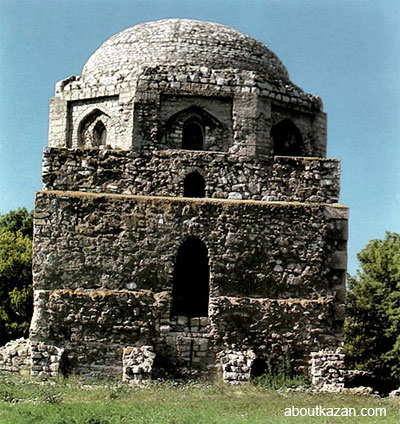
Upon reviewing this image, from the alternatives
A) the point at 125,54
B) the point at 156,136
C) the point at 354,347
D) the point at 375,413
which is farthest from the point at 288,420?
the point at 354,347

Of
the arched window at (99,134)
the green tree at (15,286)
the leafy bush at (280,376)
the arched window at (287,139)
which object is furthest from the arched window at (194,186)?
the green tree at (15,286)

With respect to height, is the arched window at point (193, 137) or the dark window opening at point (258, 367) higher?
the arched window at point (193, 137)

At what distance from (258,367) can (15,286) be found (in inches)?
571

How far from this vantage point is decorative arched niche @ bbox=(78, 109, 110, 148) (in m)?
16.4

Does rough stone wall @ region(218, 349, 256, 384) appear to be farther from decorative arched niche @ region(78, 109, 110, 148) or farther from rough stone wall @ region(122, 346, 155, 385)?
decorative arched niche @ region(78, 109, 110, 148)

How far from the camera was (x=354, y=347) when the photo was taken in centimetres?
Answer: 2347

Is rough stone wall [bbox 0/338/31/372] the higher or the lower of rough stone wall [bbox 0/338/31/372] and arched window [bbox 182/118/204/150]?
the lower

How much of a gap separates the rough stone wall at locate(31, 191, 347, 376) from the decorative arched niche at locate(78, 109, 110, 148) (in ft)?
7.38

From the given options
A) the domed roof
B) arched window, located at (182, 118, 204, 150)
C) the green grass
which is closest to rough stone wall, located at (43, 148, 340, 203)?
arched window, located at (182, 118, 204, 150)

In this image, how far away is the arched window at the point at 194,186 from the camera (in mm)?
15312

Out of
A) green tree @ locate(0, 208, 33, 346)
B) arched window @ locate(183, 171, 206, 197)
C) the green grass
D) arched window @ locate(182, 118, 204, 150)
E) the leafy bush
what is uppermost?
arched window @ locate(182, 118, 204, 150)

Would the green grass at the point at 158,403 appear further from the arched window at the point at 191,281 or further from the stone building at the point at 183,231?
the arched window at the point at 191,281

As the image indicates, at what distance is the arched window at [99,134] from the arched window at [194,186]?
2361 mm

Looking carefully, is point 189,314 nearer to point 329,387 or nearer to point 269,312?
point 269,312
